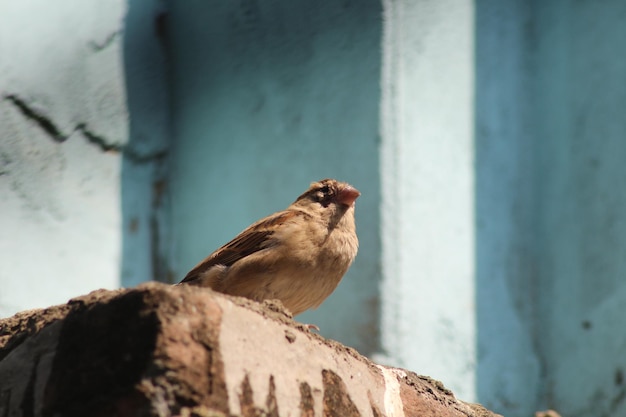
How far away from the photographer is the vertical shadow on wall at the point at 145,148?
5961 millimetres

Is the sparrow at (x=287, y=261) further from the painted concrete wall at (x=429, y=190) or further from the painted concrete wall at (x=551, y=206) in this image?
the painted concrete wall at (x=551, y=206)

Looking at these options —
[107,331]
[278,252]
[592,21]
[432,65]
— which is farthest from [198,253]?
[107,331]

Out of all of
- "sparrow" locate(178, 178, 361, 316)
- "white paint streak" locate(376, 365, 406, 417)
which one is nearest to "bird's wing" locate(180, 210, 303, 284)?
"sparrow" locate(178, 178, 361, 316)

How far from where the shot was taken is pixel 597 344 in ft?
19.8

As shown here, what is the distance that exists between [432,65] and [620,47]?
1152 millimetres

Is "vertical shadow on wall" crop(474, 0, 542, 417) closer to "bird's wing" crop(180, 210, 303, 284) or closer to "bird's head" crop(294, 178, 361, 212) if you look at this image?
"bird's head" crop(294, 178, 361, 212)

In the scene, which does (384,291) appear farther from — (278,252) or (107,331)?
(107,331)

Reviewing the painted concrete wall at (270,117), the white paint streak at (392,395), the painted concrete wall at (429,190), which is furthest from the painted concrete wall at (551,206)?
the white paint streak at (392,395)

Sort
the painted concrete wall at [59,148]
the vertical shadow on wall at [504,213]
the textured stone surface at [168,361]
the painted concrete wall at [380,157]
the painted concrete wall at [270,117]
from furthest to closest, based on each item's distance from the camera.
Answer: the vertical shadow on wall at [504,213]
the painted concrete wall at [270,117]
the painted concrete wall at [380,157]
the painted concrete wall at [59,148]
the textured stone surface at [168,361]

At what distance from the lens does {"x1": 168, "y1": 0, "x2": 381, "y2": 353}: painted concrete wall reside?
19.1ft

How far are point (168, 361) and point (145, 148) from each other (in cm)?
395

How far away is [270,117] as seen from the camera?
20.4 ft

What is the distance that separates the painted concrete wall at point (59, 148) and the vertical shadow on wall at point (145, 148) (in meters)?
0.08

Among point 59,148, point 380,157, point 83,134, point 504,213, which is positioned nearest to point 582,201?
point 504,213
